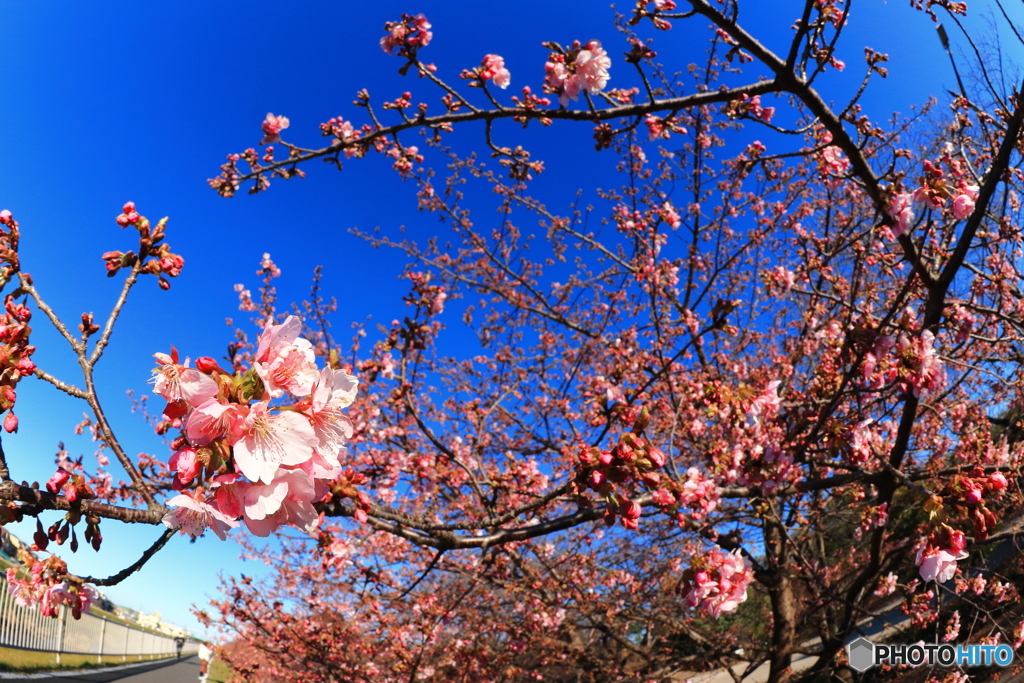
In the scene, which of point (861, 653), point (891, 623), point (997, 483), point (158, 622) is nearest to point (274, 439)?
point (997, 483)

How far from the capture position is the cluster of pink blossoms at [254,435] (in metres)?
1.01

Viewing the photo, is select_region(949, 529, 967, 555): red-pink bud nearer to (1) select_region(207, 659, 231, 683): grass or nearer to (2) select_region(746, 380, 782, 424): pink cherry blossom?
(2) select_region(746, 380, 782, 424): pink cherry blossom

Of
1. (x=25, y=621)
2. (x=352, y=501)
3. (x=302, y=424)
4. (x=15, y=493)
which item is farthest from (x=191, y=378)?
(x=25, y=621)

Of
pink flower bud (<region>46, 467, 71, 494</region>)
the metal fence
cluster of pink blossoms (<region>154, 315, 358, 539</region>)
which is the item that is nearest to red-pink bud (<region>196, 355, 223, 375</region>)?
cluster of pink blossoms (<region>154, 315, 358, 539</region>)

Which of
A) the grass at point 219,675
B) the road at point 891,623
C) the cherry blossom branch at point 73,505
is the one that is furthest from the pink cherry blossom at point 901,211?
the grass at point 219,675

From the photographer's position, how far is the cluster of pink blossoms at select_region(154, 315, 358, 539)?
3.31 feet

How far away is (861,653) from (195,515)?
624 cm

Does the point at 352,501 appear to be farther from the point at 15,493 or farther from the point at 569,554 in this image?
the point at 569,554

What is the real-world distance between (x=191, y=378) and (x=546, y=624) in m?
5.29

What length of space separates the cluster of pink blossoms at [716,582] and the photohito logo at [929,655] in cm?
269

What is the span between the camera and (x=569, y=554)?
619cm

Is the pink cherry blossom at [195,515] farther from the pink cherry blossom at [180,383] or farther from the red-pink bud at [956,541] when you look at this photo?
the red-pink bud at [956,541]

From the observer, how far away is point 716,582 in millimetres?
2662

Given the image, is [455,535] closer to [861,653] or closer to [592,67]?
[592,67]
